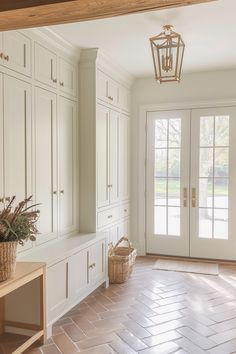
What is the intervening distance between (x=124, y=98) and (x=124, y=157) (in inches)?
34.4

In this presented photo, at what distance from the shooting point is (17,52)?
282 centimetres

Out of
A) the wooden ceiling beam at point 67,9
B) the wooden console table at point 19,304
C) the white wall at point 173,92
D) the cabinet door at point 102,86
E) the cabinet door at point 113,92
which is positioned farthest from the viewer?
the white wall at point 173,92

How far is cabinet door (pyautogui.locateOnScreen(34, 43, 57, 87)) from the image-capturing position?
310 cm

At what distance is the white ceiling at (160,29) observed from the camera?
291cm

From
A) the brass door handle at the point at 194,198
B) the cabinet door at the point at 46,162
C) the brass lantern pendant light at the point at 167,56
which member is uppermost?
the brass lantern pendant light at the point at 167,56

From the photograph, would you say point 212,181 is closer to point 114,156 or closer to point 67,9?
point 114,156

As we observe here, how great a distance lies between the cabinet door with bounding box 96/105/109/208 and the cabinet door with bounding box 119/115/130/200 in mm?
551

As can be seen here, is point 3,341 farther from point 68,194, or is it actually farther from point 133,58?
point 133,58

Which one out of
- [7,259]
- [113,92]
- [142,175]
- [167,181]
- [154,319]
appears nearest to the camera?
[7,259]

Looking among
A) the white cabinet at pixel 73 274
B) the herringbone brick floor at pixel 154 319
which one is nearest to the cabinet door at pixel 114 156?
the white cabinet at pixel 73 274

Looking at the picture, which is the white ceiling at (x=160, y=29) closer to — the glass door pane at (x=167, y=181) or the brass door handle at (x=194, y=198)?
the glass door pane at (x=167, y=181)

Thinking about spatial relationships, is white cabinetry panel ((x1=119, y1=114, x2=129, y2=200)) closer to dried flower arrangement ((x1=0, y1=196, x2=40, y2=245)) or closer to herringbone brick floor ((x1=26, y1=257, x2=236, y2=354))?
herringbone brick floor ((x1=26, y1=257, x2=236, y2=354))

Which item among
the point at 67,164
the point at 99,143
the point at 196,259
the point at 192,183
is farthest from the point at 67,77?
the point at 196,259

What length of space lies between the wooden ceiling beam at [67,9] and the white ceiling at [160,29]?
4.38ft
